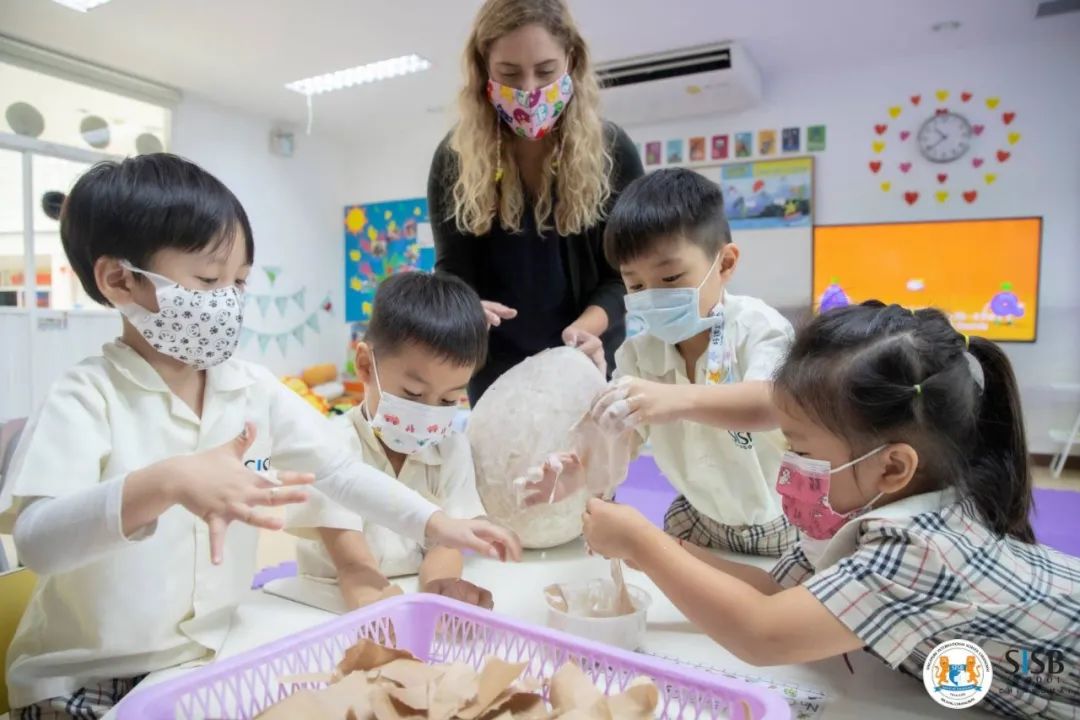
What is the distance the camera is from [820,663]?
800 mm

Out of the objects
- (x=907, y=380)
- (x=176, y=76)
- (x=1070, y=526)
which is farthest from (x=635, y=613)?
(x=176, y=76)

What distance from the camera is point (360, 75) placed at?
4211 mm

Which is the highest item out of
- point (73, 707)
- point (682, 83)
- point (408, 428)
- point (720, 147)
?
point (682, 83)

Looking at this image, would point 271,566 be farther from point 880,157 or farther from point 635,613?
point 880,157

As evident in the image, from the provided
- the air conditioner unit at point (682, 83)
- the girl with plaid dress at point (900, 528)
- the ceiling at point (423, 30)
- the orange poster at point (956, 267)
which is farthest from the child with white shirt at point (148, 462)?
the orange poster at point (956, 267)

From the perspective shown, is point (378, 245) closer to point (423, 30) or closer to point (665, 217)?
point (423, 30)

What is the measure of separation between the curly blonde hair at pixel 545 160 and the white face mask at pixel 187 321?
62cm

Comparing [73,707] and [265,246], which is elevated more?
[265,246]

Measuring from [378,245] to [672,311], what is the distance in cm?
479

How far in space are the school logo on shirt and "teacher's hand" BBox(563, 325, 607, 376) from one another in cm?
67

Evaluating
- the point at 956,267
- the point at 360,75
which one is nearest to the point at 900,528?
the point at 956,267

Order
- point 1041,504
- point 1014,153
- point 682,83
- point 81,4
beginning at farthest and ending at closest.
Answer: point 682,83
point 1014,153
point 81,4
point 1041,504

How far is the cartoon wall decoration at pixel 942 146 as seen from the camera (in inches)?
147

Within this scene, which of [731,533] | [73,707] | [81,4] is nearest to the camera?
[73,707]
